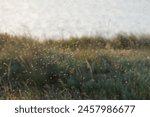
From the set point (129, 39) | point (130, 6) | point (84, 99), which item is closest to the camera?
point (84, 99)

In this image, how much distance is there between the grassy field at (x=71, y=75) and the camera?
635cm

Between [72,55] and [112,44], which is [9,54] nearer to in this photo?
[72,55]

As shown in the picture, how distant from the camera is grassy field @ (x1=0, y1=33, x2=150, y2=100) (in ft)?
20.8

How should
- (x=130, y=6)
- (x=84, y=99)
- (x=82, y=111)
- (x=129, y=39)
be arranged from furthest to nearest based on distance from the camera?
(x=130, y=6)
(x=129, y=39)
(x=84, y=99)
(x=82, y=111)

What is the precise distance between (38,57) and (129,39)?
4.59m

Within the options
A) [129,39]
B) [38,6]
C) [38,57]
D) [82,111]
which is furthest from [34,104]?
[38,6]

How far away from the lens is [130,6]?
1477 centimetres

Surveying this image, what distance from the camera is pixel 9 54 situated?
812 centimetres

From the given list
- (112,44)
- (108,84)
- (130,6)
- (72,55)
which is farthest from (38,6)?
(108,84)

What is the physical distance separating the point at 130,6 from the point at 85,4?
1478 mm

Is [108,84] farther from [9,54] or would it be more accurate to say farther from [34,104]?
[9,54]

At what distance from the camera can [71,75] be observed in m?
6.99

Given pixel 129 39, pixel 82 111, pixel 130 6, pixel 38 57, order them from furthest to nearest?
pixel 130 6 < pixel 129 39 < pixel 38 57 < pixel 82 111

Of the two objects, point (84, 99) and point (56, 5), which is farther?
point (56, 5)
